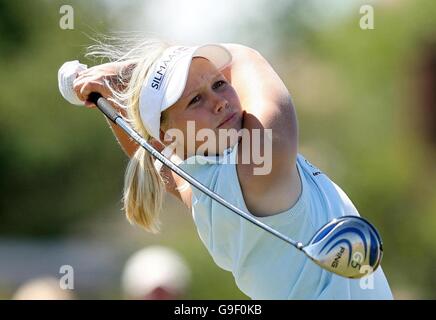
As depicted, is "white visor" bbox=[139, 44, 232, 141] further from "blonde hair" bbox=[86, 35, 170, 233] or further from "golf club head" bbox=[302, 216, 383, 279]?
"golf club head" bbox=[302, 216, 383, 279]

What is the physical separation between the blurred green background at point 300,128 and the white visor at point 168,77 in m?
3.50

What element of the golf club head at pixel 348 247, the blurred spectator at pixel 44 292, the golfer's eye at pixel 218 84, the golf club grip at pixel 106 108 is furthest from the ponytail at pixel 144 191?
the blurred spectator at pixel 44 292

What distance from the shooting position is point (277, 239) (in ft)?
8.99

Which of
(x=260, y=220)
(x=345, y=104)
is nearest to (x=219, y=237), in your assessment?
(x=260, y=220)

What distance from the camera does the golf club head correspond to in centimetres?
257

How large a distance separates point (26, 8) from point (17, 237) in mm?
2652

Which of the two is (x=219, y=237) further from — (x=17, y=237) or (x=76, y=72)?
(x=17, y=237)

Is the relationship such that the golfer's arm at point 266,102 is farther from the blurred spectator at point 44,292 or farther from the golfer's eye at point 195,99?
the blurred spectator at point 44,292

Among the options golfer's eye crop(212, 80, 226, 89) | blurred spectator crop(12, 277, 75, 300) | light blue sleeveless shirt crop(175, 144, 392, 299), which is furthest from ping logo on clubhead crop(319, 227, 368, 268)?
blurred spectator crop(12, 277, 75, 300)

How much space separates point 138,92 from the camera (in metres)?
2.83

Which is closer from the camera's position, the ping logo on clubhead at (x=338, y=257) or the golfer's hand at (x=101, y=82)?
the ping logo on clubhead at (x=338, y=257)

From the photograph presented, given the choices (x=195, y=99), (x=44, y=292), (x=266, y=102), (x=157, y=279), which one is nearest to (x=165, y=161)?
(x=195, y=99)

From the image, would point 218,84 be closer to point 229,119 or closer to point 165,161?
point 229,119

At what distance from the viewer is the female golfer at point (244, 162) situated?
2.69 m
